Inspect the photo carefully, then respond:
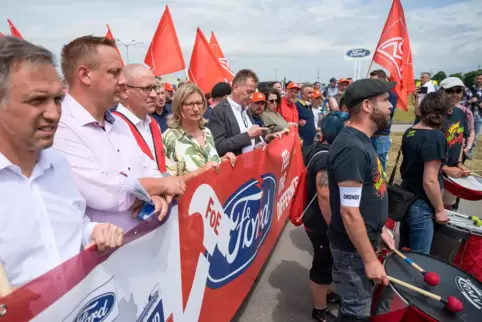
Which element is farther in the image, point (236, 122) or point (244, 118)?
point (244, 118)

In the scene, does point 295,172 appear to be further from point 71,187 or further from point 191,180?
point 71,187

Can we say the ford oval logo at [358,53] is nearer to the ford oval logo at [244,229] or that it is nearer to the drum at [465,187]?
the drum at [465,187]

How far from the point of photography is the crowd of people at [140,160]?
113 cm

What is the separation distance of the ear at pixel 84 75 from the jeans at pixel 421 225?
2.86 meters

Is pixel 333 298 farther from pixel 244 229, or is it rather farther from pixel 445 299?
pixel 445 299

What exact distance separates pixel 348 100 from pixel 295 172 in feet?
9.80

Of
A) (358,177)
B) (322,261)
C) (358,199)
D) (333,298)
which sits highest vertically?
(358,177)

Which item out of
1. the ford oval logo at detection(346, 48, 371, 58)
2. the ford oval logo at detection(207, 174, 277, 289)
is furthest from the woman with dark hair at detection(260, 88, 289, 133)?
the ford oval logo at detection(346, 48, 371, 58)

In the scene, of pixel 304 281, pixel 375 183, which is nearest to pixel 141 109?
pixel 375 183

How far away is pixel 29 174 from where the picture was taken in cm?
120

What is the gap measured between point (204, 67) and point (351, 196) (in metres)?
5.03

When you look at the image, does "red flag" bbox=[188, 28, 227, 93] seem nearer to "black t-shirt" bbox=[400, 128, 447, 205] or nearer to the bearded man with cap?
"black t-shirt" bbox=[400, 128, 447, 205]

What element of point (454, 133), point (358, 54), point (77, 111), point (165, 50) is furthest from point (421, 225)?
point (358, 54)

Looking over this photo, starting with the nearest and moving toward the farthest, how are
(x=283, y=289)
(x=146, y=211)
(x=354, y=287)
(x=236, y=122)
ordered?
(x=146, y=211) < (x=354, y=287) < (x=283, y=289) < (x=236, y=122)
